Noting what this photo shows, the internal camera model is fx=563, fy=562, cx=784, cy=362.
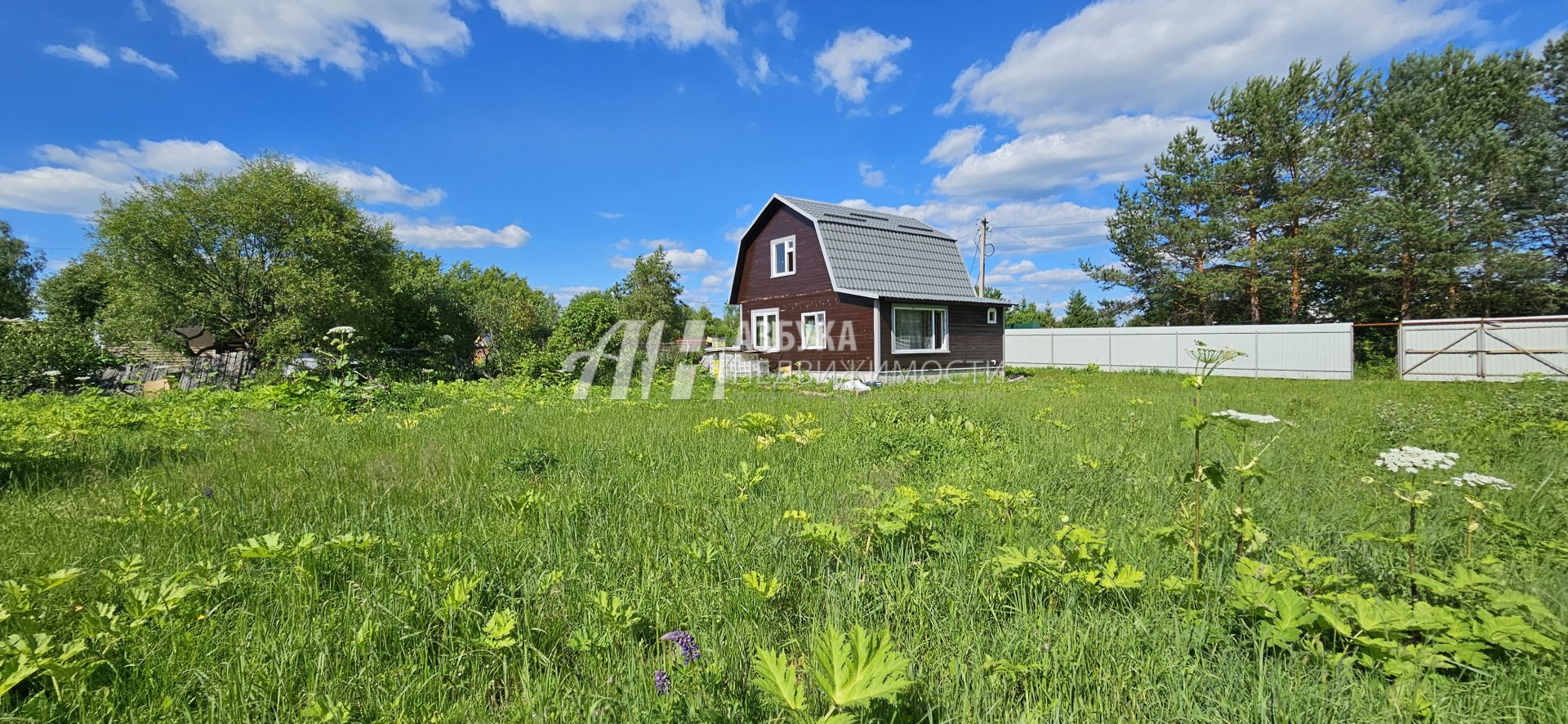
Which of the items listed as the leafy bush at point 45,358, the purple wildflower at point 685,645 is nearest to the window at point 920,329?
the purple wildflower at point 685,645

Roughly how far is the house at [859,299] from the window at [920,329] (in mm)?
27

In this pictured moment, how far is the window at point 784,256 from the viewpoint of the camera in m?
19.1

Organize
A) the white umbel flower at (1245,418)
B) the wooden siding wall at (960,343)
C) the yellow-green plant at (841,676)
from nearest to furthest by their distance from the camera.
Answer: the yellow-green plant at (841,676)
the white umbel flower at (1245,418)
the wooden siding wall at (960,343)

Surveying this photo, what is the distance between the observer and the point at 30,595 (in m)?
1.89

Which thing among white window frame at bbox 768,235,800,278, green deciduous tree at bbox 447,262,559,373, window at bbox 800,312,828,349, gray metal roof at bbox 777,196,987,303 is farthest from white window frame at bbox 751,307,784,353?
green deciduous tree at bbox 447,262,559,373

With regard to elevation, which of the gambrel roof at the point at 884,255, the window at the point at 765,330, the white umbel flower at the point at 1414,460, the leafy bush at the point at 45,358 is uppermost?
the gambrel roof at the point at 884,255

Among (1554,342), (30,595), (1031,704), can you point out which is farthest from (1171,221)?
(30,595)

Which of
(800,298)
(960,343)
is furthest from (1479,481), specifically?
(960,343)

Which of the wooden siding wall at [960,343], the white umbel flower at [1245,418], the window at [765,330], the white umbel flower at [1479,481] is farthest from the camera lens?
the window at [765,330]

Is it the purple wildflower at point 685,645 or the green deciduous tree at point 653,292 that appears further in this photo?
the green deciduous tree at point 653,292

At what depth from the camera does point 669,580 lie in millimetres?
2547

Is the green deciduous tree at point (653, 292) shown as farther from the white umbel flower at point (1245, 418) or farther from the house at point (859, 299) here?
the white umbel flower at point (1245, 418)

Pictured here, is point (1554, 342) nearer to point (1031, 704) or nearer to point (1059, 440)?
point (1059, 440)

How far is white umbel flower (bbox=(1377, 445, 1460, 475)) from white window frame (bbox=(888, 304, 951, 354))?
1472 centimetres
